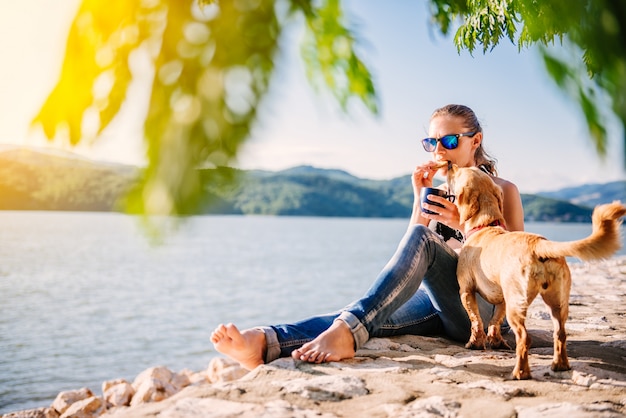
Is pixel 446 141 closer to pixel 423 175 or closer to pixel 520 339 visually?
pixel 423 175

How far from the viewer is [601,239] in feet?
8.56

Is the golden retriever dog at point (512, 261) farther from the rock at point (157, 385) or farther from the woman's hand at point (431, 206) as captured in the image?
the rock at point (157, 385)

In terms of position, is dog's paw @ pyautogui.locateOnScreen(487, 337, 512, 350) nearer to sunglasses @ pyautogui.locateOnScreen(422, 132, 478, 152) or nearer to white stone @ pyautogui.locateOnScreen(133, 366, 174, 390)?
sunglasses @ pyautogui.locateOnScreen(422, 132, 478, 152)

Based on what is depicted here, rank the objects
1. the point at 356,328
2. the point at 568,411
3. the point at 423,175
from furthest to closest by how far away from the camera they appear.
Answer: the point at 423,175 < the point at 356,328 < the point at 568,411

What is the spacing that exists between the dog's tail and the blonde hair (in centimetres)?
172

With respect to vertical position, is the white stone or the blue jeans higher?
the blue jeans

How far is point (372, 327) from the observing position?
143 inches

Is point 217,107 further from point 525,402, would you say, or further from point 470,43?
point 525,402

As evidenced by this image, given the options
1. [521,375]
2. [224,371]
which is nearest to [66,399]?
[224,371]

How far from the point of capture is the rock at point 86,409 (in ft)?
28.8

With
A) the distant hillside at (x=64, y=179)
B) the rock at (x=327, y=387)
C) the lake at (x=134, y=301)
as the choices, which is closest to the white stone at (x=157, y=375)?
the lake at (x=134, y=301)

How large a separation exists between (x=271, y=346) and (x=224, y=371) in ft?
21.3

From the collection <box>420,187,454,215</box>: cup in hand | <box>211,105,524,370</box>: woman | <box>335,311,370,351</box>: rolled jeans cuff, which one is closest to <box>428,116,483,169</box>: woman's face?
<box>211,105,524,370</box>: woman

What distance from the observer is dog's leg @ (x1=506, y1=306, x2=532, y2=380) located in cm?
293
